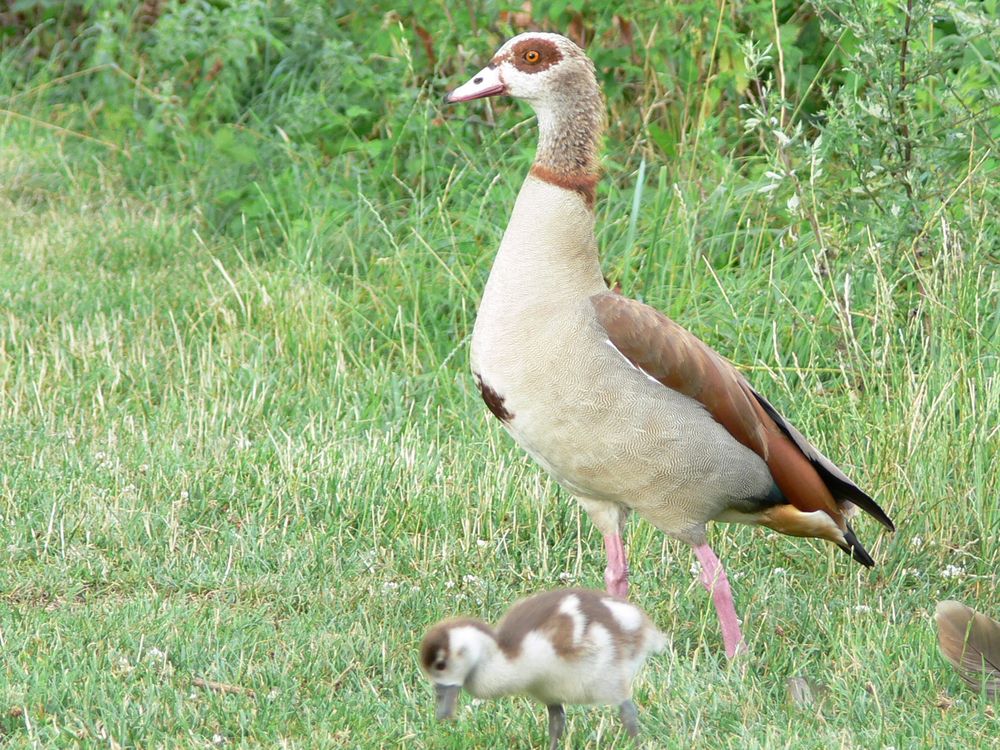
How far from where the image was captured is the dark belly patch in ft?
13.2

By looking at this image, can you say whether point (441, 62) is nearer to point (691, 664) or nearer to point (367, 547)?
point (367, 547)

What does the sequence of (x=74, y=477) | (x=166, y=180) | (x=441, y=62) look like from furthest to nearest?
(x=166, y=180) < (x=441, y=62) < (x=74, y=477)

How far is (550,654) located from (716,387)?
1.16 m

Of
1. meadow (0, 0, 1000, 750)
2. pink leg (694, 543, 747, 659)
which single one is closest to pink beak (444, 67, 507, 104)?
meadow (0, 0, 1000, 750)

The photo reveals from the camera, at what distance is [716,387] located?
4.12 meters

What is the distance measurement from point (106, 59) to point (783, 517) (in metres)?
6.26

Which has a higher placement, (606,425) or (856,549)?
(606,425)

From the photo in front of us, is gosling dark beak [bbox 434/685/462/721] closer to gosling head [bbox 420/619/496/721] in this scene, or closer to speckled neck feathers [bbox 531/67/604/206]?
gosling head [bbox 420/619/496/721]

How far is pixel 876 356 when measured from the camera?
203 inches

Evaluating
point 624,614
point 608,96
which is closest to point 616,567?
point 624,614

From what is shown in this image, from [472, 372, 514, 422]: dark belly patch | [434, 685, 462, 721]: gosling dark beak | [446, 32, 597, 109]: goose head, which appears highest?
[446, 32, 597, 109]: goose head

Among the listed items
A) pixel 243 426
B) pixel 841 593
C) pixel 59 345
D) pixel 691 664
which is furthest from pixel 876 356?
pixel 59 345

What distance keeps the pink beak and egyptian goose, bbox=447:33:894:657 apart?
5 cm

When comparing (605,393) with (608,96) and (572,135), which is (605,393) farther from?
(608,96)
